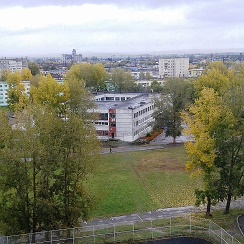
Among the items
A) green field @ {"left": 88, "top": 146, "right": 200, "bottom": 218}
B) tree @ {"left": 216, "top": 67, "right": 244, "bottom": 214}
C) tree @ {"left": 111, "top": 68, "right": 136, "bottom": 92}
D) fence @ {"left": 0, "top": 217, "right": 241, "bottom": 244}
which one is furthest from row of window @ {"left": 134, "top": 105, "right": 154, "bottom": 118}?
fence @ {"left": 0, "top": 217, "right": 241, "bottom": 244}

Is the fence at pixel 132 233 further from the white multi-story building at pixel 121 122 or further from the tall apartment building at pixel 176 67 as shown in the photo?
the tall apartment building at pixel 176 67

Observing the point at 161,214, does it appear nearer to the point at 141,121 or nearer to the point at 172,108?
the point at 172,108

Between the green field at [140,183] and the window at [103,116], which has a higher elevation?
the window at [103,116]

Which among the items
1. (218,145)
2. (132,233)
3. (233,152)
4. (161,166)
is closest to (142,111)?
(161,166)

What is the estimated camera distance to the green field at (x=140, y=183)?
84.4ft

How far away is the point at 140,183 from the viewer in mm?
30391

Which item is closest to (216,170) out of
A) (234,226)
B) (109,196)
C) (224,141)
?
(224,141)

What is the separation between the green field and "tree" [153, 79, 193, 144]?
325 cm

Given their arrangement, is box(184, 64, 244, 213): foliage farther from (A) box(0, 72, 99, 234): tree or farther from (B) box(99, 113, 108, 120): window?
(B) box(99, 113, 108, 120): window

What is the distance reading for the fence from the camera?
18.4 m

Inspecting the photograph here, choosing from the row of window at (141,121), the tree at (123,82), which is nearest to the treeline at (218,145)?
the row of window at (141,121)

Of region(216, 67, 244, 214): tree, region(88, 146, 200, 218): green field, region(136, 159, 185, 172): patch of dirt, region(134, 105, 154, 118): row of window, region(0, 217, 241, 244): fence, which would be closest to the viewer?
region(0, 217, 241, 244): fence

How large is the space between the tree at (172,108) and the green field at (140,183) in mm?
3247

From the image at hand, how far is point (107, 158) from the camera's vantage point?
38125 mm
